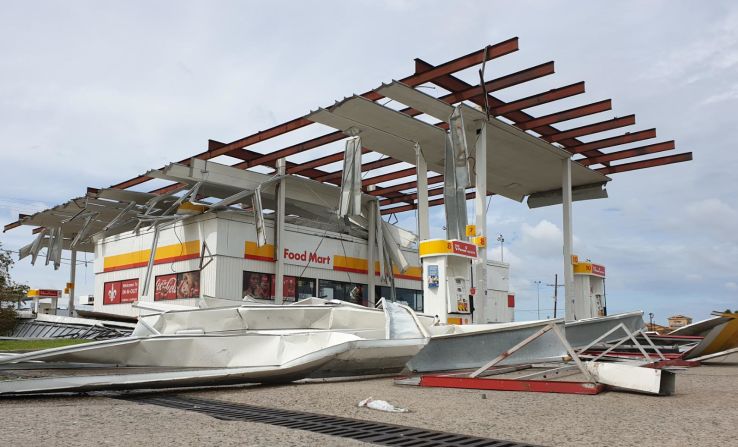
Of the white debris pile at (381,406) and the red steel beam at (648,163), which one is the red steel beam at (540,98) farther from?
the white debris pile at (381,406)

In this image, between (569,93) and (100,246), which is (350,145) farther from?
(100,246)

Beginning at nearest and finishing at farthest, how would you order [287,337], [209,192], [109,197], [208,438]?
[208,438]
[287,337]
[209,192]
[109,197]

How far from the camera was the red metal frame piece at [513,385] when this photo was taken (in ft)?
19.6

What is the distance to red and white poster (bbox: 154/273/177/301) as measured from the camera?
70.5 feet

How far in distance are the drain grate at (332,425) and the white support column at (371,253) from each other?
18.5 metres

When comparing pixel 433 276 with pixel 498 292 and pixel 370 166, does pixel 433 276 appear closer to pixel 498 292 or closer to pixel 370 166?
pixel 370 166

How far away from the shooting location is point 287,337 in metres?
7.71

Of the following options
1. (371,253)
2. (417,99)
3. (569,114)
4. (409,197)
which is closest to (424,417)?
(417,99)

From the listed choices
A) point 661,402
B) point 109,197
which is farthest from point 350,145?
point 661,402

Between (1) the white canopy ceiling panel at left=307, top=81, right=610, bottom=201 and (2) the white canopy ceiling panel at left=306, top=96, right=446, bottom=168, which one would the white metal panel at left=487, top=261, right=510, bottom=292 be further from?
(2) the white canopy ceiling panel at left=306, top=96, right=446, bottom=168

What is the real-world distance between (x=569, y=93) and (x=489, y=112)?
2180 millimetres

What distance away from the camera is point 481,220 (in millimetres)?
18188

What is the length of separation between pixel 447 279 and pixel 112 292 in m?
15.1

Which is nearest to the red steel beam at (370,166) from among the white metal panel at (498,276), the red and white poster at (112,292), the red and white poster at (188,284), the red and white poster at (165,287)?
the red and white poster at (188,284)
